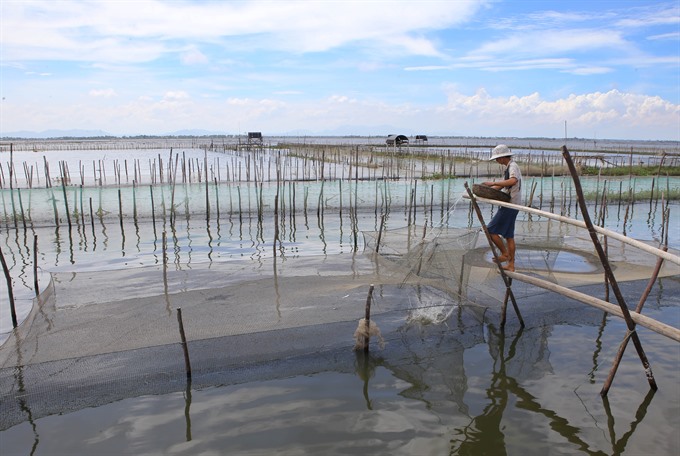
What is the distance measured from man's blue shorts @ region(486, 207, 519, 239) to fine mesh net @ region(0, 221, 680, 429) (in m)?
0.28

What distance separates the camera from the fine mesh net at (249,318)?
304 centimetres

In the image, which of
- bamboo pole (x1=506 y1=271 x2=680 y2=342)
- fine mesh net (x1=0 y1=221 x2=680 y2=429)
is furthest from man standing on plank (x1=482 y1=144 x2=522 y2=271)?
bamboo pole (x1=506 y1=271 x2=680 y2=342)

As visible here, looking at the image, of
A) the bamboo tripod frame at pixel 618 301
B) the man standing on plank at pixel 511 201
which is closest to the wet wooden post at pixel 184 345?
the bamboo tripod frame at pixel 618 301

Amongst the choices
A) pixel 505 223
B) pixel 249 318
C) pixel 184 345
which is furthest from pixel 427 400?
pixel 505 223

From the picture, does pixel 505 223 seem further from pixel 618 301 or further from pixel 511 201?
pixel 618 301

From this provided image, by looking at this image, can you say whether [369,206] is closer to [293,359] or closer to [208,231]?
[208,231]

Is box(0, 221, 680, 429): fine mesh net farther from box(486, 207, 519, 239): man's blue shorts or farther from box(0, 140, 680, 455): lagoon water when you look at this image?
box(486, 207, 519, 239): man's blue shorts

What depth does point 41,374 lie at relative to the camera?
293cm

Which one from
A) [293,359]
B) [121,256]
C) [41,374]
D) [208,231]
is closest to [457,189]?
[208,231]

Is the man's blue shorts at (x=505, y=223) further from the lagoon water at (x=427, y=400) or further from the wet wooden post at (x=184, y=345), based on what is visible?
the wet wooden post at (x=184, y=345)

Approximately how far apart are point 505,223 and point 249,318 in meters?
2.29

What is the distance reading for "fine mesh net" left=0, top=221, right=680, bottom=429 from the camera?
3.04 meters

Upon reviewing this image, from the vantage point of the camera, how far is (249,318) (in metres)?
3.64

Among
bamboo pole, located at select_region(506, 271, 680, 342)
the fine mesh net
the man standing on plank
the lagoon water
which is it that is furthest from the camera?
the man standing on plank
